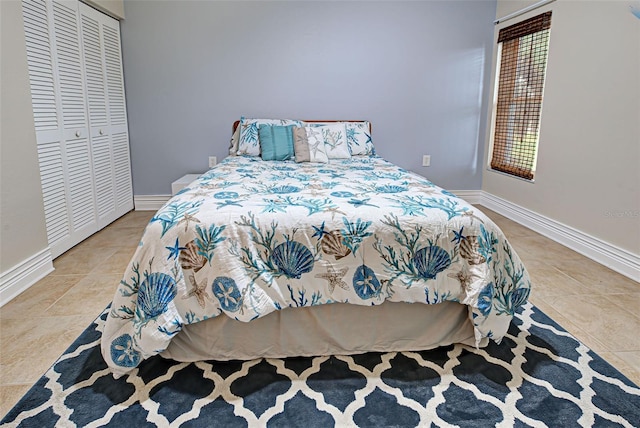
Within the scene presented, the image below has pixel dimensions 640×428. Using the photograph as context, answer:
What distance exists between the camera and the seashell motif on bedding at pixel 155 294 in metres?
1.60

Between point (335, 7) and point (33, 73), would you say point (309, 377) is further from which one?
point (335, 7)

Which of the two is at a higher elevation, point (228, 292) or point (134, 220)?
point (228, 292)

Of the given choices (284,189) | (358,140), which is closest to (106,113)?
(358,140)

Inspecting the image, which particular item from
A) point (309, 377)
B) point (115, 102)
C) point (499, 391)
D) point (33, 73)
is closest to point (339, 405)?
point (309, 377)

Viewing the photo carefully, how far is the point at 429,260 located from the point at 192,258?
964 mm

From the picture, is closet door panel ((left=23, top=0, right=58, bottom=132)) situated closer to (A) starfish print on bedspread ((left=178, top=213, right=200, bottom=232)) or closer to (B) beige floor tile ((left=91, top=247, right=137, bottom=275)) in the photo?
(B) beige floor tile ((left=91, top=247, right=137, bottom=275))

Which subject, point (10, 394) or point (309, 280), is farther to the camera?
point (309, 280)

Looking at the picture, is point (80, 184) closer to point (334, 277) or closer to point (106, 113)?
point (106, 113)

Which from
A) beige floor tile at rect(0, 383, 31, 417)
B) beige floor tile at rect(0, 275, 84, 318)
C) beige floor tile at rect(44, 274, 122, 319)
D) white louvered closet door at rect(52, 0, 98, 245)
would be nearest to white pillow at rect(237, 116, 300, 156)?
white louvered closet door at rect(52, 0, 98, 245)

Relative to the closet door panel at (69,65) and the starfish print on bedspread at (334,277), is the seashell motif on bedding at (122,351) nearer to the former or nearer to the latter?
the starfish print on bedspread at (334,277)

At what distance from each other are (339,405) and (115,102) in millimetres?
3449

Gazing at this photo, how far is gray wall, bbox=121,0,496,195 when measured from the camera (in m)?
3.93

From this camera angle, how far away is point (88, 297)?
2.37 metres

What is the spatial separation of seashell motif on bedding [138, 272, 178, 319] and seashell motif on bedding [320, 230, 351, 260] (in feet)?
2.03
